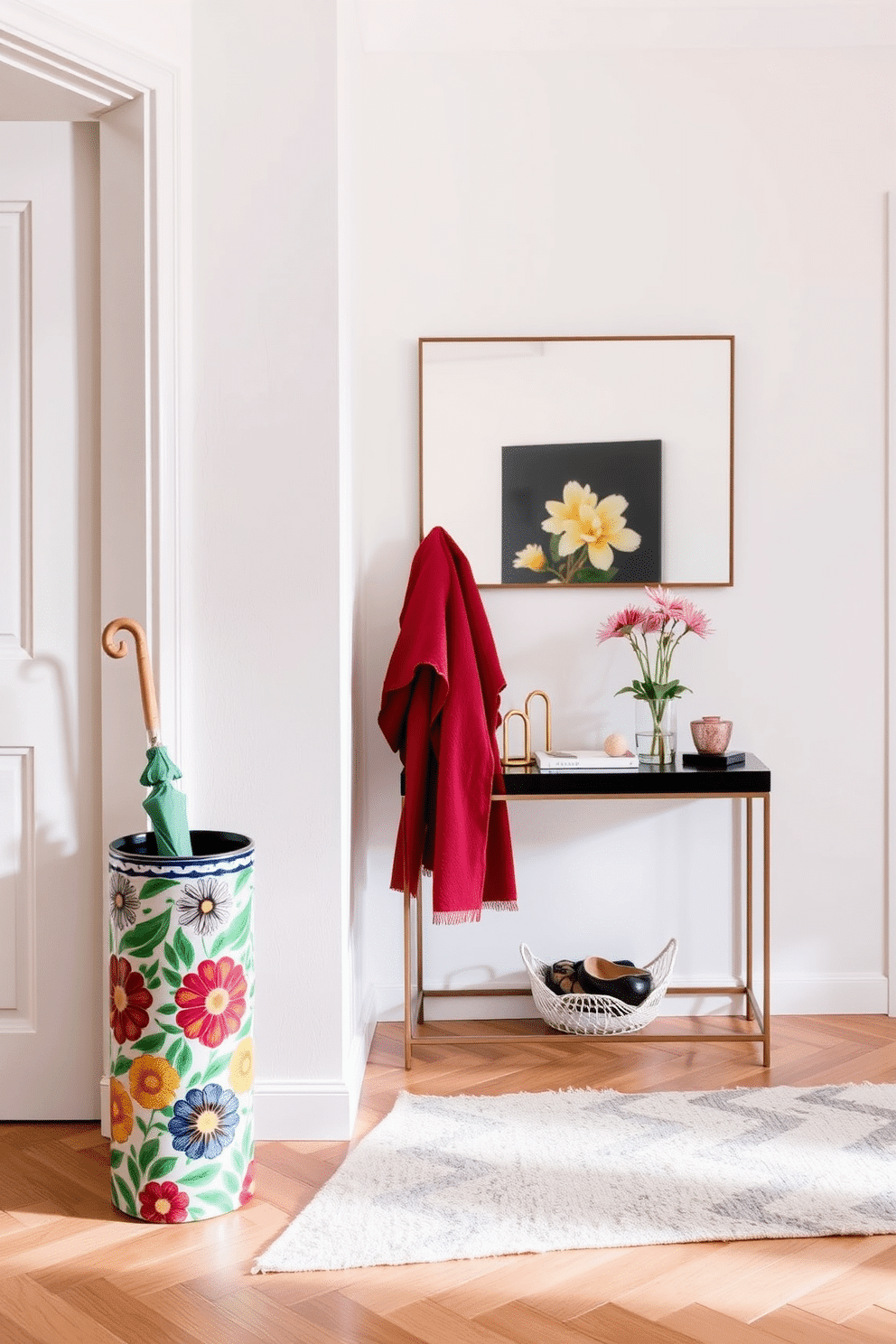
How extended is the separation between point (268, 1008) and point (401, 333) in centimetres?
175

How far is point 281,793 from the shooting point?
7.93 feet

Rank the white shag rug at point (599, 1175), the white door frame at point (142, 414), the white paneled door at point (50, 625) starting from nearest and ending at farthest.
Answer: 1. the white shag rug at point (599, 1175)
2. the white door frame at point (142, 414)
3. the white paneled door at point (50, 625)

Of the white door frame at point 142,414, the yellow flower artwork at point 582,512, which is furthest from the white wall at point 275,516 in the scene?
the yellow flower artwork at point 582,512

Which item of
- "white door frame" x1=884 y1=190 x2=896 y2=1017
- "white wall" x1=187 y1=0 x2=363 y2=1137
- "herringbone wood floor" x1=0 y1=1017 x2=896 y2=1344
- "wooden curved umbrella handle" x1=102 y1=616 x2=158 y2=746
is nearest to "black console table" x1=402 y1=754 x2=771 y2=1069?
"white wall" x1=187 y1=0 x2=363 y2=1137

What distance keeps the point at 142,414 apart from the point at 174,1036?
3.89 ft

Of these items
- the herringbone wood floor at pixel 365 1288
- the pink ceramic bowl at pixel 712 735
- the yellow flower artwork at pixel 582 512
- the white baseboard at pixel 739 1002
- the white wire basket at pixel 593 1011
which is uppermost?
the yellow flower artwork at pixel 582 512

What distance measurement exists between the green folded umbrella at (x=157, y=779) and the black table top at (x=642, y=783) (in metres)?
0.91

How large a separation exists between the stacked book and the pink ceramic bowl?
0.17 meters

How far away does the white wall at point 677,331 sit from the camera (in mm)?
3084

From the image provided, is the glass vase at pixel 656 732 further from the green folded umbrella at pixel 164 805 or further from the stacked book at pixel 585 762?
the green folded umbrella at pixel 164 805

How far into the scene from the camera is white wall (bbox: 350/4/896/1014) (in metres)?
3.08

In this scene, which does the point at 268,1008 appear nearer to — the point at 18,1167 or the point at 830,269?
the point at 18,1167

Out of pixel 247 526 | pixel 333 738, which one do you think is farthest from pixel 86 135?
pixel 333 738

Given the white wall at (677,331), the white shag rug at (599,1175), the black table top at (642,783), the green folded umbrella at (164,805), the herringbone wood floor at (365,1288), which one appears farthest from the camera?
the white wall at (677,331)
